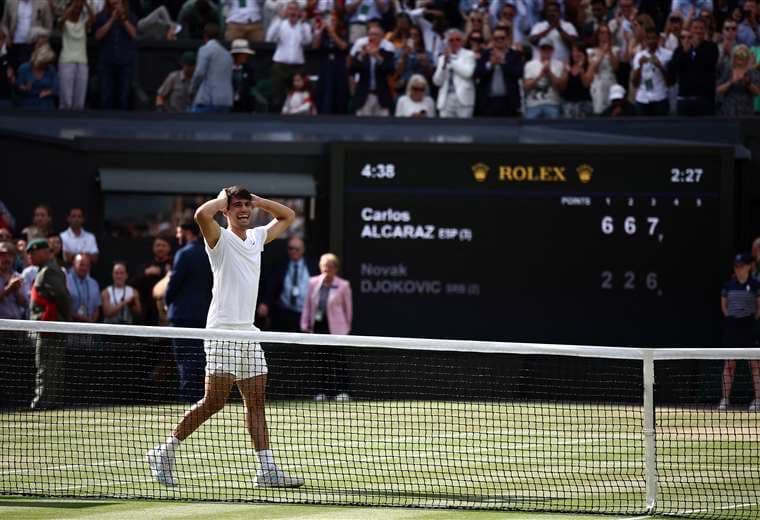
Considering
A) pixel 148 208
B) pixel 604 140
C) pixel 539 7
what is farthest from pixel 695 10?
pixel 148 208

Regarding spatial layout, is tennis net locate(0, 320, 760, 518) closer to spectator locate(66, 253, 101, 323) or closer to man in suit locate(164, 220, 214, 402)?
man in suit locate(164, 220, 214, 402)

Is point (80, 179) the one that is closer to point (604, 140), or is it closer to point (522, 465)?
point (604, 140)

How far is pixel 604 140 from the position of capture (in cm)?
2102

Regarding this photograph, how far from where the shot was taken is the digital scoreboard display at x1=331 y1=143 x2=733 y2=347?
20.4 meters

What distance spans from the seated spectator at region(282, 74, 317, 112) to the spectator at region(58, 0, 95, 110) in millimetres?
2909

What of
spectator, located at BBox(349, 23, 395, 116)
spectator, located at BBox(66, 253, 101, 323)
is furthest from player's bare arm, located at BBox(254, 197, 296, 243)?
spectator, located at BBox(349, 23, 395, 116)

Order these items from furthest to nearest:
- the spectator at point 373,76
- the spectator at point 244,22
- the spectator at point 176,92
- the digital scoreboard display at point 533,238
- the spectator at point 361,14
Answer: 1. the spectator at point 361,14
2. the spectator at point 244,22
3. the spectator at point 176,92
4. the spectator at point 373,76
5. the digital scoreboard display at point 533,238

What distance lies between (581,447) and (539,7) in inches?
465

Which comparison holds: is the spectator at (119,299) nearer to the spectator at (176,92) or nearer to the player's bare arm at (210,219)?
the spectator at (176,92)

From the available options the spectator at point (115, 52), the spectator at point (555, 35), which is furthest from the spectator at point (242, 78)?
the spectator at point (555, 35)

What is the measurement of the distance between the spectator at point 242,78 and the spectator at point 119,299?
165 inches

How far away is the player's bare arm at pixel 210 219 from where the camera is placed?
11.0 meters

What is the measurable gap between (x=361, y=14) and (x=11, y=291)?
8.62 meters


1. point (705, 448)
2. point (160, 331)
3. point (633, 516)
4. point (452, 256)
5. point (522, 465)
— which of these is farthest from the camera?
point (452, 256)
